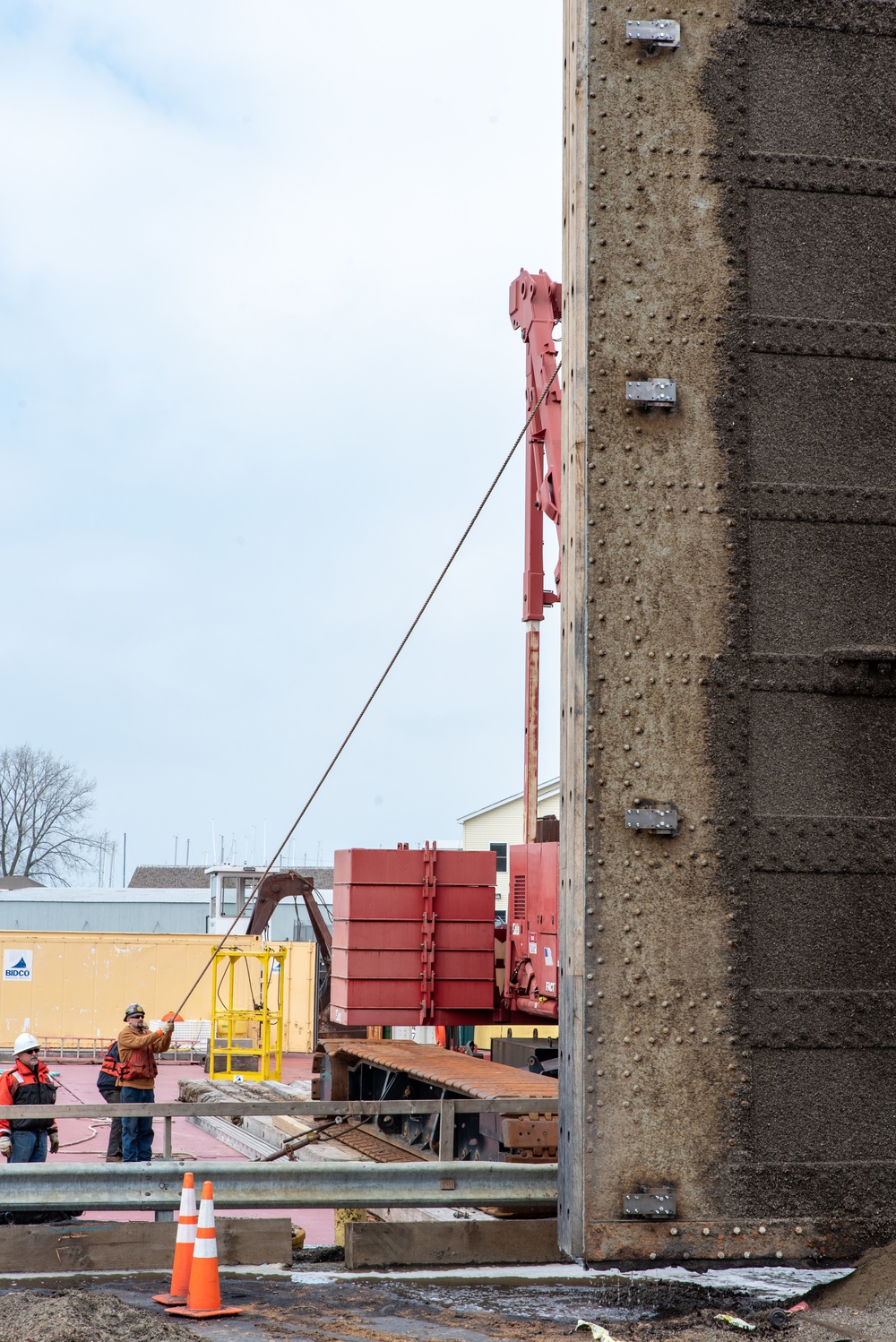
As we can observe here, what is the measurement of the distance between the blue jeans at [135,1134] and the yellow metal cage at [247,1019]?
2.23 m

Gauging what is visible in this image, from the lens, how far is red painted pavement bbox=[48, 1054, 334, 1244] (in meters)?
13.5

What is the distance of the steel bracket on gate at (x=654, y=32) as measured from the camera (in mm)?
6457

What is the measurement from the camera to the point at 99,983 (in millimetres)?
32438

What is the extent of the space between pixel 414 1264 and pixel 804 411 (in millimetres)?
4546

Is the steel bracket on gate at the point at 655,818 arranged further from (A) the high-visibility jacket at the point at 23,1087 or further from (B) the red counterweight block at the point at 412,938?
(B) the red counterweight block at the point at 412,938

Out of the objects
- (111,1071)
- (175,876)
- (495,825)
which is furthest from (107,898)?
(175,876)

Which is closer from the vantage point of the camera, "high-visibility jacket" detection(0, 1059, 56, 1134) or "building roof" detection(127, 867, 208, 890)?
Result: "high-visibility jacket" detection(0, 1059, 56, 1134)

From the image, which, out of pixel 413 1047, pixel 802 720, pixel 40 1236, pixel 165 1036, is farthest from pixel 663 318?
pixel 413 1047

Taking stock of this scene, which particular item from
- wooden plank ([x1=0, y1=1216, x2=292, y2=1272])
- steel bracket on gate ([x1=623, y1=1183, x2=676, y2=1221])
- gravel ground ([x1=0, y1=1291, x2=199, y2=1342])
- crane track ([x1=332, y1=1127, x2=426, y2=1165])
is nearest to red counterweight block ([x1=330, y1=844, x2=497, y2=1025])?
crane track ([x1=332, y1=1127, x2=426, y2=1165])

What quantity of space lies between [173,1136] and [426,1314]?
52.5 ft

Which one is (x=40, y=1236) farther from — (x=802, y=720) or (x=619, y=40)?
(x=619, y=40)

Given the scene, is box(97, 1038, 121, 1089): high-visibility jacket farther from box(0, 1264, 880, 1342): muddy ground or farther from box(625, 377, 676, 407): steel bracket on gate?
box(625, 377, 676, 407): steel bracket on gate

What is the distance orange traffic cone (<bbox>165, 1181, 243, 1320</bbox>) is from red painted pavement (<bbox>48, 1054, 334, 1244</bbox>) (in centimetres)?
69

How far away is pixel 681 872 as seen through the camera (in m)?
6.21
